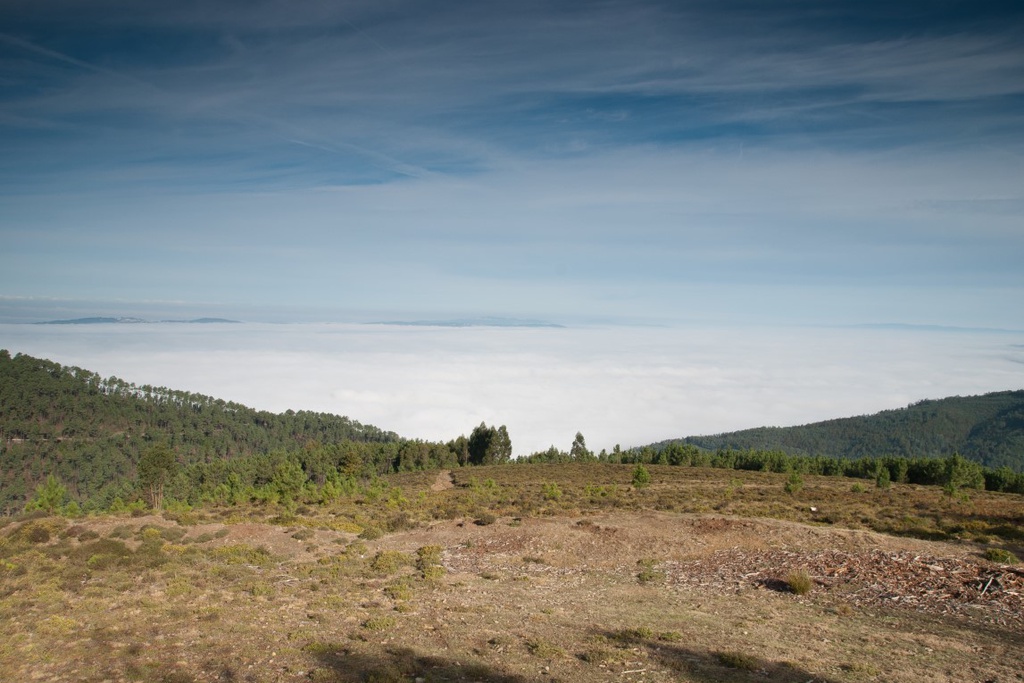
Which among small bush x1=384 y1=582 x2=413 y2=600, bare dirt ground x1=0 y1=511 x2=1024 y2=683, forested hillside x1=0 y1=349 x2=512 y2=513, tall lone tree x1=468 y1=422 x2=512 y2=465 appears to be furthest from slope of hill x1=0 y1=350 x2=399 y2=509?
small bush x1=384 y1=582 x2=413 y2=600

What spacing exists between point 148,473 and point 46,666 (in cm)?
8789

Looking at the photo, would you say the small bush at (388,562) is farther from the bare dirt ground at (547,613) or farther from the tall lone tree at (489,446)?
the tall lone tree at (489,446)

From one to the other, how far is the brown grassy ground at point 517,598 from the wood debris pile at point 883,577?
0.31ft

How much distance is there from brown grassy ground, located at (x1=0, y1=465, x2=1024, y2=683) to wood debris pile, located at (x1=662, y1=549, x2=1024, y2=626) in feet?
0.31

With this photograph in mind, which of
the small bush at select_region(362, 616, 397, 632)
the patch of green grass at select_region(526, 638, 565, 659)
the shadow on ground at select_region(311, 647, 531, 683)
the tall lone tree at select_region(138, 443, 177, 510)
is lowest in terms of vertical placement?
the tall lone tree at select_region(138, 443, 177, 510)

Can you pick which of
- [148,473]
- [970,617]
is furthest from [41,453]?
[970,617]

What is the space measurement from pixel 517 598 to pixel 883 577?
12.5 m

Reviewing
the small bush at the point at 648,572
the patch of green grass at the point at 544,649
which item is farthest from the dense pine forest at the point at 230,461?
the patch of green grass at the point at 544,649

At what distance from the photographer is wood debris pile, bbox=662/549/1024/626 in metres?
16.9

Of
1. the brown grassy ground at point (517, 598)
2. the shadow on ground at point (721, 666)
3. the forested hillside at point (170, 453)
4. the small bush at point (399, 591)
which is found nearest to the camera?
the shadow on ground at point (721, 666)

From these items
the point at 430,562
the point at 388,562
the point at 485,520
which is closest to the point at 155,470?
the point at 485,520

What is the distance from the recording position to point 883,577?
63.1 ft

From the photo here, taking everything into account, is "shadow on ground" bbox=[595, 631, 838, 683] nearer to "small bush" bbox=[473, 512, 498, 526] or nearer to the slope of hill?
"small bush" bbox=[473, 512, 498, 526]

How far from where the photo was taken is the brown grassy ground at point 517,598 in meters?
13.2
